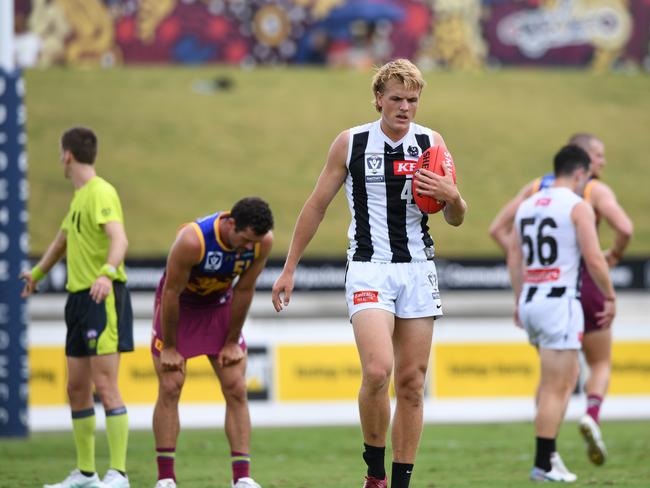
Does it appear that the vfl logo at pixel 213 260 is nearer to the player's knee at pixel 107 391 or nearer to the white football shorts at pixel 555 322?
the player's knee at pixel 107 391

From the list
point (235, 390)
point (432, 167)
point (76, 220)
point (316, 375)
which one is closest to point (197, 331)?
point (235, 390)

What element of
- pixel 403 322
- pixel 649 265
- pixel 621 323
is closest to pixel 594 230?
pixel 403 322

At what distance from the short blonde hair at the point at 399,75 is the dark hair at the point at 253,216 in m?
0.98

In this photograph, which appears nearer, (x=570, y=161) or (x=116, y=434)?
(x=116, y=434)

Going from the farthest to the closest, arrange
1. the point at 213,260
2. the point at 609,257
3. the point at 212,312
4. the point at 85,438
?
the point at 609,257 → the point at 85,438 → the point at 212,312 → the point at 213,260

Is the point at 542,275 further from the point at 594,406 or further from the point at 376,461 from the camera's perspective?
the point at 376,461

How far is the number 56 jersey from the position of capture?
7.64m

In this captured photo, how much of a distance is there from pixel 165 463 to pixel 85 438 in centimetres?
70

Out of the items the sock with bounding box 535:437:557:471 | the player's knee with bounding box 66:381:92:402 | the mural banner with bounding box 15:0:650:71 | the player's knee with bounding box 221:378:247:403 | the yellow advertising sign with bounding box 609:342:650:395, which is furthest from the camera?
the mural banner with bounding box 15:0:650:71

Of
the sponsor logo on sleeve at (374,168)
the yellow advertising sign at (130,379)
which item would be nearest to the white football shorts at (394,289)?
the sponsor logo on sleeve at (374,168)

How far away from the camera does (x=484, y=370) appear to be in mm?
12781

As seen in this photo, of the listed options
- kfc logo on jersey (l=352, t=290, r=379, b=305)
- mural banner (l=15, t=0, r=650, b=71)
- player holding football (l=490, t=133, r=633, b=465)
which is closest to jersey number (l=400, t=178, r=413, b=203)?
kfc logo on jersey (l=352, t=290, r=379, b=305)

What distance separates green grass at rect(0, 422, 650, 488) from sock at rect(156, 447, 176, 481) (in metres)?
0.62

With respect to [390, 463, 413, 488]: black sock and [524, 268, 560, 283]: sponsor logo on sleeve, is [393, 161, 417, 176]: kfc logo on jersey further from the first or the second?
[524, 268, 560, 283]: sponsor logo on sleeve
